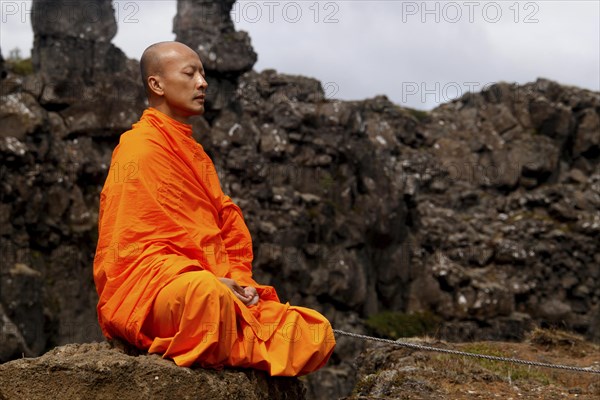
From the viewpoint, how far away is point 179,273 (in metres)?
5.50

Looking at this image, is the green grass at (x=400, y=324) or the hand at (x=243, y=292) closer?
the hand at (x=243, y=292)

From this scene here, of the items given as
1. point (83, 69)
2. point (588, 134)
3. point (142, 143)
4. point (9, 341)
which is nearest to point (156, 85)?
point (142, 143)

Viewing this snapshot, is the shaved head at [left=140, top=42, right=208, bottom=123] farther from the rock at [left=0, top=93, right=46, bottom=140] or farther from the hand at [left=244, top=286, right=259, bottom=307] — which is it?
the rock at [left=0, top=93, right=46, bottom=140]

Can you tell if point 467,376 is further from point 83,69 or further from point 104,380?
point 83,69

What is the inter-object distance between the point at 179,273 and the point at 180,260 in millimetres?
108

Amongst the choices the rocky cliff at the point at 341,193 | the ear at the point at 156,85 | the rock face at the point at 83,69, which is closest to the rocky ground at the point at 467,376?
the ear at the point at 156,85

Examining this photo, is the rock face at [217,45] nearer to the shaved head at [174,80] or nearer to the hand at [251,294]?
the shaved head at [174,80]

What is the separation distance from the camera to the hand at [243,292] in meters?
5.75

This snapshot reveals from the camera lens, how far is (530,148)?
3625 centimetres

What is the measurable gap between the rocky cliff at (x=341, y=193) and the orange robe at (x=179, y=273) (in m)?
14.5

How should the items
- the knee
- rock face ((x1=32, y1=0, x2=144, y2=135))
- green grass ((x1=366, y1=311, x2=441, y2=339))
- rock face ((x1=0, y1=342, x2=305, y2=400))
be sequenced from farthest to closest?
green grass ((x1=366, y1=311, x2=441, y2=339)) < rock face ((x1=32, y1=0, x2=144, y2=135)) < the knee < rock face ((x1=0, y1=342, x2=305, y2=400))

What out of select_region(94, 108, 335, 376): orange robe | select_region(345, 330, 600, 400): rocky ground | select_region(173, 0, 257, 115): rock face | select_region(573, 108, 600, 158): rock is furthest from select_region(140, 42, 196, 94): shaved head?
select_region(573, 108, 600, 158): rock

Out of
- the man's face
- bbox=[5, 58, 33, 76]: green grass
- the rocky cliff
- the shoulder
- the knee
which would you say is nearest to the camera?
the knee

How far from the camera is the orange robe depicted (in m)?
5.40
